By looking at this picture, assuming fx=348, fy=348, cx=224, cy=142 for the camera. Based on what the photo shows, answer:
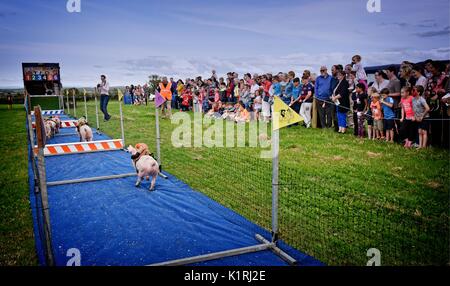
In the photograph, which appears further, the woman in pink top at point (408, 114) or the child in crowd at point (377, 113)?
the child in crowd at point (377, 113)

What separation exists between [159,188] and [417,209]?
178 inches

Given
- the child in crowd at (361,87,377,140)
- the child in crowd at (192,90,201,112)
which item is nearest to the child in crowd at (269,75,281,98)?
the child in crowd at (361,87,377,140)

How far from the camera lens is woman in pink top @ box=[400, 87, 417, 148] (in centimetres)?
929

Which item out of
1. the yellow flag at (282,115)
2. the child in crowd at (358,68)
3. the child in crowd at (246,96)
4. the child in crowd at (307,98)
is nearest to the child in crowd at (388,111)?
the child in crowd at (358,68)

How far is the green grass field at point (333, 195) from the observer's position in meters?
4.35

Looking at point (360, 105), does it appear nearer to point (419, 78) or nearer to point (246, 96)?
point (419, 78)

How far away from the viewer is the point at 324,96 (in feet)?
41.7

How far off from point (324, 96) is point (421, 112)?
406cm

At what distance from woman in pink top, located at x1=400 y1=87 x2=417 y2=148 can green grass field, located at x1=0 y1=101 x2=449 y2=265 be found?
1.90ft

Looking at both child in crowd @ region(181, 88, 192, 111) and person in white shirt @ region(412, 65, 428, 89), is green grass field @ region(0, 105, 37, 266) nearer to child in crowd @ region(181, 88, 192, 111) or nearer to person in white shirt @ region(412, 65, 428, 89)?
person in white shirt @ region(412, 65, 428, 89)

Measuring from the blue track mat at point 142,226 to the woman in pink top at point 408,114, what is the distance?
6.33m

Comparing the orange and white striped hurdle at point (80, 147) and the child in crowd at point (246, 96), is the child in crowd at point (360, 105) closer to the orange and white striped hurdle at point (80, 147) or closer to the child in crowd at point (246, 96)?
the child in crowd at point (246, 96)
